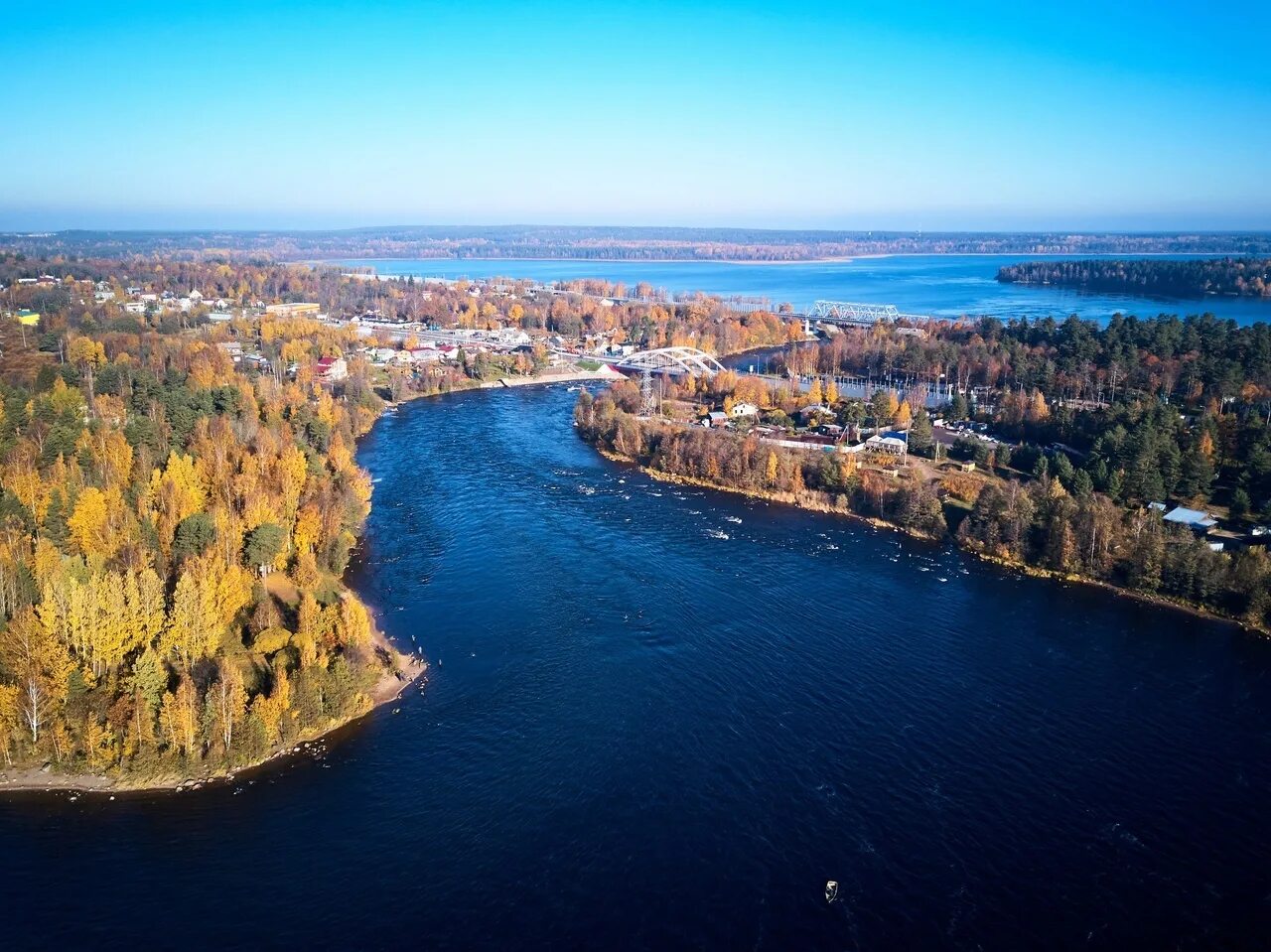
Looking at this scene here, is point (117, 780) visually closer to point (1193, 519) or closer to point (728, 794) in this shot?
point (728, 794)

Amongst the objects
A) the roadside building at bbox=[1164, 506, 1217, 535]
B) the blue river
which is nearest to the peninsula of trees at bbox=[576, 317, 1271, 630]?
the roadside building at bbox=[1164, 506, 1217, 535]

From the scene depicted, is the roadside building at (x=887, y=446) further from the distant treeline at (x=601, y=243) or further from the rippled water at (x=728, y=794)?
the distant treeline at (x=601, y=243)

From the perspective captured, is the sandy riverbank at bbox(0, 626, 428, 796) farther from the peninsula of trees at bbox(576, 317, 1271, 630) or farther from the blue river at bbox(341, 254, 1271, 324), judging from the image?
the blue river at bbox(341, 254, 1271, 324)

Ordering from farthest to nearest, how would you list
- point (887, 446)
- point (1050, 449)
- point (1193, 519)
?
1. point (887, 446)
2. point (1050, 449)
3. point (1193, 519)

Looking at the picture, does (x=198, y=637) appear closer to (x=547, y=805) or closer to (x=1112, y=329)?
(x=547, y=805)

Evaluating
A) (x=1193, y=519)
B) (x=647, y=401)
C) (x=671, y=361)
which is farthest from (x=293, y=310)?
(x=1193, y=519)
